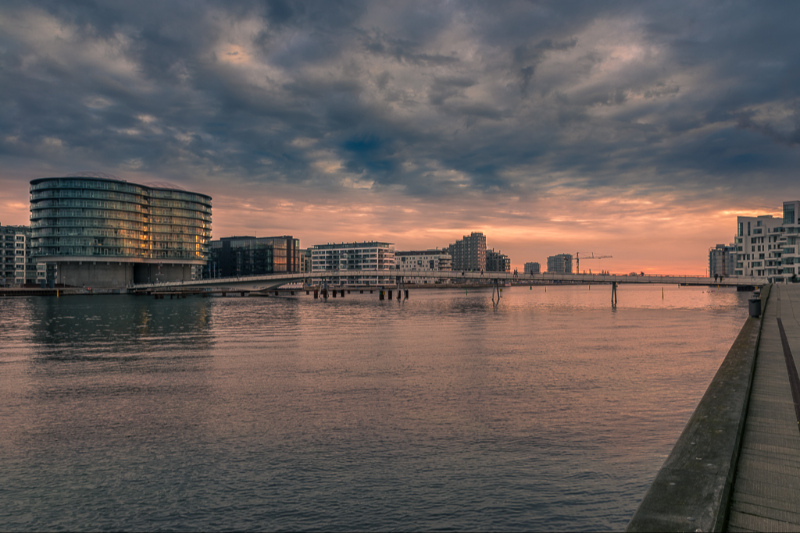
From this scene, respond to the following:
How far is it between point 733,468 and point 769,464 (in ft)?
3.32

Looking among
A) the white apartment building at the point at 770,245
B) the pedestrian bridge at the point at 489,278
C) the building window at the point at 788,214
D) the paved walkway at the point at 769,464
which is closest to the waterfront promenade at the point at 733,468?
the paved walkway at the point at 769,464

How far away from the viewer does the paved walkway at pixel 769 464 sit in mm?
6730

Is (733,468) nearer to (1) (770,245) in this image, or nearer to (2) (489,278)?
(2) (489,278)

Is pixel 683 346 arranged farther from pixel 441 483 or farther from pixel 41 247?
pixel 41 247

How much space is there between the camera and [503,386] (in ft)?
74.0

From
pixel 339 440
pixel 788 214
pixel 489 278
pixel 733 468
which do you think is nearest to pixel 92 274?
pixel 489 278

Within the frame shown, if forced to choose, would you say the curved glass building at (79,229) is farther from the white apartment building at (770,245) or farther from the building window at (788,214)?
the building window at (788,214)

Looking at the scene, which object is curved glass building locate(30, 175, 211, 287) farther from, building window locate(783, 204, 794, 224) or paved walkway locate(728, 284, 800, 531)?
building window locate(783, 204, 794, 224)

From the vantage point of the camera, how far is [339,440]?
584 inches

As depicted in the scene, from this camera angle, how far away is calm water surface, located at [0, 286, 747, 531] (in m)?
10.4

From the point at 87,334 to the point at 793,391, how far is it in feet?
177

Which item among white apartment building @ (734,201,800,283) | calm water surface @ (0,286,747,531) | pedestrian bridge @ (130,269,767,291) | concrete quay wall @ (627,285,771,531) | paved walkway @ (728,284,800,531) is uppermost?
white apartment building @ (734,201,800,283)

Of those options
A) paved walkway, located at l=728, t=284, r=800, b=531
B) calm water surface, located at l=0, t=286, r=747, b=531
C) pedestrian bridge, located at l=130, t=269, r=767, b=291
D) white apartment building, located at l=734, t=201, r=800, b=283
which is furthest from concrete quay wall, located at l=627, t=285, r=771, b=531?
white apartment building, located at l=734, t=201, r=800, b=283

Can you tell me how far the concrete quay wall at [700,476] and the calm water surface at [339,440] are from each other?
6.85ft
